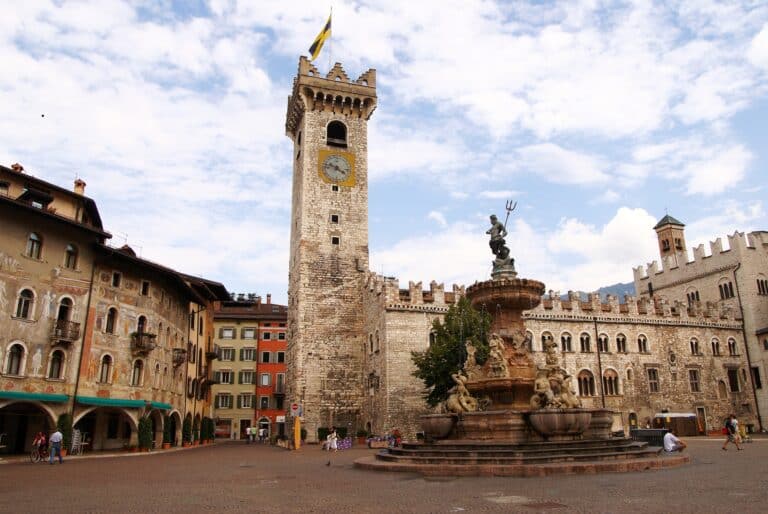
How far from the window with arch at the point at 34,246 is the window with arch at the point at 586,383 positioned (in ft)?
126

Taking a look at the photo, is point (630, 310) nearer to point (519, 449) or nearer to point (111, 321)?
point (519, 449)

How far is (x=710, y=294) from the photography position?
5712 centimetres

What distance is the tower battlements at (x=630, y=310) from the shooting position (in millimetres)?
48875

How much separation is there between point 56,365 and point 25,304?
10.7ft

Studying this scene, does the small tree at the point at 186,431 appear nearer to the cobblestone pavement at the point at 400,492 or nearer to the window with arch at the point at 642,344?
the cobblestone pavement at the point at 400,492

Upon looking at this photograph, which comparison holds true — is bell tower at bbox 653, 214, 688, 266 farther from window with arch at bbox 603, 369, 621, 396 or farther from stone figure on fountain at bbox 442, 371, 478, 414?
stone figure on fountain at bbox 442, 371, 478, 414

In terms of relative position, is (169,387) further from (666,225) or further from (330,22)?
(666,225)

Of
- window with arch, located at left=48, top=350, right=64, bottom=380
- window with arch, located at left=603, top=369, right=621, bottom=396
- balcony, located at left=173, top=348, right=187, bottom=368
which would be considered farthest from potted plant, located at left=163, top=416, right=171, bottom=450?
window with arch, located at left=603, top=369, right=621, bottom=396

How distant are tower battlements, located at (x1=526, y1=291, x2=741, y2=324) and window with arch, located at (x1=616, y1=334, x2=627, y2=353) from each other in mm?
1313

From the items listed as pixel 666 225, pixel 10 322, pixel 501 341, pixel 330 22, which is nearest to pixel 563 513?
pixel 501 341

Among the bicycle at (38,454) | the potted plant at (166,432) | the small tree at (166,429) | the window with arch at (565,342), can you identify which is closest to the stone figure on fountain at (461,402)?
the bicycle at (38,454)

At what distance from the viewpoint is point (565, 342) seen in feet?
159

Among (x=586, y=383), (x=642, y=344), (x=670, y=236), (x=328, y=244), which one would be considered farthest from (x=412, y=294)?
(x=670, y=236)

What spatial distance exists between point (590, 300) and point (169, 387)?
33.3 m
